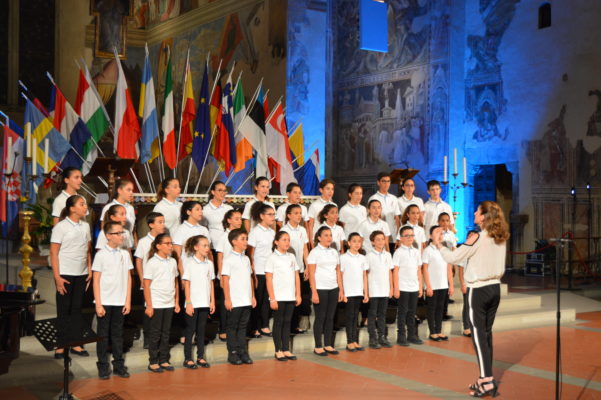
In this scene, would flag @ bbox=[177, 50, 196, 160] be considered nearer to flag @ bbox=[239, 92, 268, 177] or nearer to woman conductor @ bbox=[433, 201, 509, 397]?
flag @ bbox=[239, 92, 268, 177]

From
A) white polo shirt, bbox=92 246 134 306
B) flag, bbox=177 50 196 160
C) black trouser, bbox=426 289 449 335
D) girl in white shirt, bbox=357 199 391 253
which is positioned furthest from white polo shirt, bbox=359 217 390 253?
flag, bbox=177 50 196 160

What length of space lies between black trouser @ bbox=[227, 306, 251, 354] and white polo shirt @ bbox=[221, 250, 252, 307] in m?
0.09

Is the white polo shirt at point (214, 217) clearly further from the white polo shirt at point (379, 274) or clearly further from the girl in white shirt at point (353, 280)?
the white polo shirt at point (379, 274)

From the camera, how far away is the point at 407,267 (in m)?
9.48

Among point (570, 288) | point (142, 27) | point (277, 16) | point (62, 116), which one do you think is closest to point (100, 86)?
point (142, 27)

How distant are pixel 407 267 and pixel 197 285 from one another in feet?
9.62

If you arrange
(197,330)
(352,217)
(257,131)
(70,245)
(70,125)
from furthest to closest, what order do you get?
(257,131) → (70,125) → (352,217) → (197,330) → (70,245)

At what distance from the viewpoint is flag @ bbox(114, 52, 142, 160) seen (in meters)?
12.0

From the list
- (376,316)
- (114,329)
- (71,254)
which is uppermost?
(71,254)

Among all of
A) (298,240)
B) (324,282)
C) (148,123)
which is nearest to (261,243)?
(298,240)

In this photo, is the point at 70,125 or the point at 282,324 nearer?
the point at 282,324

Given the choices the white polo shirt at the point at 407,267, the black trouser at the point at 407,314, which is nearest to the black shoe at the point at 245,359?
the black trouser at the point at 407,314

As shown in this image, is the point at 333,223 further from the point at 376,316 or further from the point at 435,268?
the point at 435,268

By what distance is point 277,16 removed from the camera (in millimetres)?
20156
